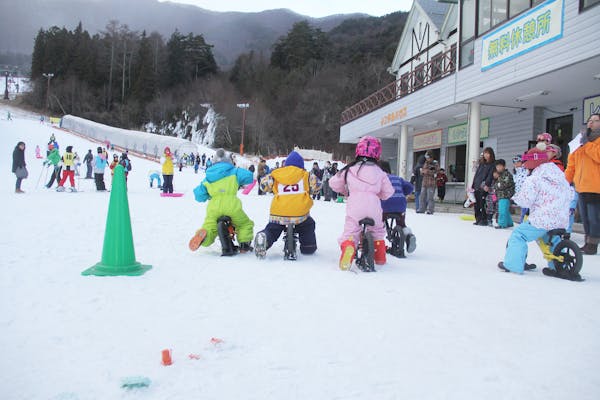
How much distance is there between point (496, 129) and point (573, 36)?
6.99 metres

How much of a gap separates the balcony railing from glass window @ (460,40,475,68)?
1.54ft

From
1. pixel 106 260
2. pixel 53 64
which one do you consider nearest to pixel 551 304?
pixel 106 260

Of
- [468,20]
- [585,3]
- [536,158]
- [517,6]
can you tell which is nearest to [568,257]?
[536,158]

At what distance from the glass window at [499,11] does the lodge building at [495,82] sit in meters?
0.03

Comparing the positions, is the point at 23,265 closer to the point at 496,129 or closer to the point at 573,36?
the point at 573,36

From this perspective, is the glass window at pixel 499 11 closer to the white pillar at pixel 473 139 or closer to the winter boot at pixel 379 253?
the white pillar at pixel 473 139

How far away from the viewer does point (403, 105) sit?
17547 mm

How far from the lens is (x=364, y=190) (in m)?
4.65

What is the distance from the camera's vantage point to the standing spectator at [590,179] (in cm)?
549

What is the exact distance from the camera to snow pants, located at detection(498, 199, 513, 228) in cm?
876

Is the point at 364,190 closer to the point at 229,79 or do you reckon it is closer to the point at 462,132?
Result: the point at 462,132

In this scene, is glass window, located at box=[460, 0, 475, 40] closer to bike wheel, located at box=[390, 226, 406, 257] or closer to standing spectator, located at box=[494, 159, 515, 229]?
standing spectator, located at box=[494, 159, 515, 229]

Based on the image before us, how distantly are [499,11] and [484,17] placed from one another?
739 mm

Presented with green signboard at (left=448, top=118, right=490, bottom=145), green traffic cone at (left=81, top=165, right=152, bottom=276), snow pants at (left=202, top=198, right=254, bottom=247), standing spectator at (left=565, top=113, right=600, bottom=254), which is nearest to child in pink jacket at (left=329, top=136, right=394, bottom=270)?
snow pants at (left=202, top=198, right=254, bottom=247)
